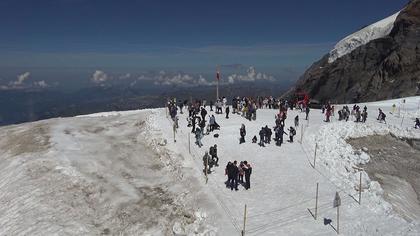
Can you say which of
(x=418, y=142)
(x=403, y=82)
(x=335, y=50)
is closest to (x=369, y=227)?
(x=418, y=142)

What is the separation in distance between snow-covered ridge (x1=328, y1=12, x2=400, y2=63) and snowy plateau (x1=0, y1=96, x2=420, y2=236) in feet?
200

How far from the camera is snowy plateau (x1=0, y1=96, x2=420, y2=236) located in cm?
2225

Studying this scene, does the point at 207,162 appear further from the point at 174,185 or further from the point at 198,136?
the point at 198,136

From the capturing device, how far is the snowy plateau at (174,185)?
22.2m

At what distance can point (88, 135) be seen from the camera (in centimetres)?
3778

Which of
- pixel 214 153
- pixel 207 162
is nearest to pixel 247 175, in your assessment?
pixel 207 162

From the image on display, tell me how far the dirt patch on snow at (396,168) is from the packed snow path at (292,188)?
64.0 inches

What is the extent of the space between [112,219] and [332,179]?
13.3m

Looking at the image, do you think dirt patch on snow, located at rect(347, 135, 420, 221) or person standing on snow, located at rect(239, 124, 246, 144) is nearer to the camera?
dirt patch on snow, located at rect(347, 135, 420, 221)

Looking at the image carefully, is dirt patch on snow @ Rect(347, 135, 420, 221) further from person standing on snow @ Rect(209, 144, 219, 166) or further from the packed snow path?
person standing on snow @ Rect(209, 144, 219, 166)

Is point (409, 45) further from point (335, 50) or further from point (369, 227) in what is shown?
point (369, 227)

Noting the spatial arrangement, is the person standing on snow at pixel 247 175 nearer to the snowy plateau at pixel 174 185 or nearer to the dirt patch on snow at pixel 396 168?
the snowy plateau at pixel 174 185

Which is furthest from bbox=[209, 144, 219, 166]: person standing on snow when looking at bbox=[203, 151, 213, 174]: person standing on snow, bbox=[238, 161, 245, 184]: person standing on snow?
bbox=[238, 161, 245, 184]: person standing on snow

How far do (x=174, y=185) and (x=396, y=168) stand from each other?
58.8 feet
